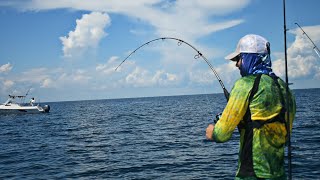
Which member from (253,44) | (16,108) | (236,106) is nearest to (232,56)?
(253,44)

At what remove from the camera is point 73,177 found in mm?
16844

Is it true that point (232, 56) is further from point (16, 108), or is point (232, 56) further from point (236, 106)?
point (16, 108)

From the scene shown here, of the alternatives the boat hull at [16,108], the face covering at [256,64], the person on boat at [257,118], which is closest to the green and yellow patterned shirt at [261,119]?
the person on boat at [257,118]

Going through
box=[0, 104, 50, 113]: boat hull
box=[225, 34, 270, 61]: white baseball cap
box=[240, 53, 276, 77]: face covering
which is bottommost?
box=[0, 104, 50, 113]: boat hull

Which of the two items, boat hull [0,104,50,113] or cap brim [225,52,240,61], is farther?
boat hull [0,104,50,113]

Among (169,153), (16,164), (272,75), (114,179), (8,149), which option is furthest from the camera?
(8,149)

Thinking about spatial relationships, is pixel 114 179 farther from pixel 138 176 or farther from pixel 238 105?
pixel 238 105

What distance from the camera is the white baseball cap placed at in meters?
3.76

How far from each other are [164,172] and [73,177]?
4635 mm

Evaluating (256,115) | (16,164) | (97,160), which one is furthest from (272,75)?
(16,164)

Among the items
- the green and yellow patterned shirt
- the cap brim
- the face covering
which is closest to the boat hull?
the cap brim

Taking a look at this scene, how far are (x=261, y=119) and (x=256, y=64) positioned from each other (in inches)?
25.5

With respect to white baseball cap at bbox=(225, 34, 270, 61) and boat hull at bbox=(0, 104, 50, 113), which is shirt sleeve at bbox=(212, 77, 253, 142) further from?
A: boat hull at bbox=(0, 104, 50, 113)

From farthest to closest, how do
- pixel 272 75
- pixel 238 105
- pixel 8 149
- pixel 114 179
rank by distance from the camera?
pixel 8 149 → pixel 114 179 → pixel 272 75 → pixel 238 105
